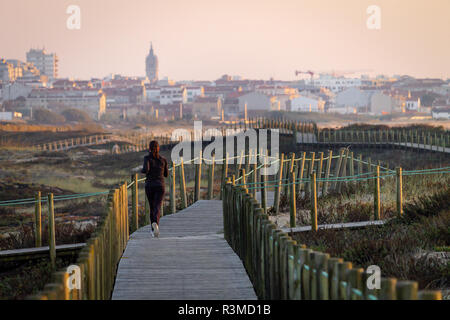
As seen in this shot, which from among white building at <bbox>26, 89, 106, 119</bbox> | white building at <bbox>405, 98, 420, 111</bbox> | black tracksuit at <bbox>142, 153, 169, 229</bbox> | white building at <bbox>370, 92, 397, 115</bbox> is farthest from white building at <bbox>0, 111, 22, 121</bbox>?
black tracksuit at <bbox>142, 153, 169, 229</bbox>

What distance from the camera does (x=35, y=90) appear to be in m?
192

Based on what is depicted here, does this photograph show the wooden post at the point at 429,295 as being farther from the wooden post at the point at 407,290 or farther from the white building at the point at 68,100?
the white building at the point at 68,100

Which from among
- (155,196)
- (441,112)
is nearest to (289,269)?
(155,196)

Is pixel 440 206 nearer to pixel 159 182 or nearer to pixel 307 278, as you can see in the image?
pixel 159 182

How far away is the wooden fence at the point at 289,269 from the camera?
5277 millimetres

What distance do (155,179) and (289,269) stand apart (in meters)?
5.83

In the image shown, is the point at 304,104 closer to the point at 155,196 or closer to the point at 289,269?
the point at 155,196

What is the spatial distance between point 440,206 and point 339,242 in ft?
10.1

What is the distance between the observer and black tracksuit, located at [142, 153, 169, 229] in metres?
12.3

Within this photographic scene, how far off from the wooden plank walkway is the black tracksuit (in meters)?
0.50

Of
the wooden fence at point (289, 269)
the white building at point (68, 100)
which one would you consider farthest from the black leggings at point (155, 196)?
the white building at point (68, 100)

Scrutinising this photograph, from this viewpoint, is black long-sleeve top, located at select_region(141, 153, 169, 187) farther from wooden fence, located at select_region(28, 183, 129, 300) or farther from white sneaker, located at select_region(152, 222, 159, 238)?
wooden fence, located at select_region(28, 183, 129, 300)

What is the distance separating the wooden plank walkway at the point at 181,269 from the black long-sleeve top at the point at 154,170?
2.75ft
